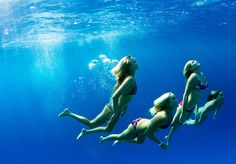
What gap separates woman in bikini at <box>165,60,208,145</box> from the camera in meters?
9.02

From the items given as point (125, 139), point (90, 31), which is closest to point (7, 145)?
point (90, 31)

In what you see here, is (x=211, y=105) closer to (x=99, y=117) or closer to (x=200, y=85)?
(x=200, y=85)

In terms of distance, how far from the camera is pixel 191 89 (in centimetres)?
917

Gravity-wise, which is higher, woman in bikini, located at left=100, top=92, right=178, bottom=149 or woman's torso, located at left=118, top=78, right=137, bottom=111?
woman's torso, located at left=118, top=78, right=137, bottom=111

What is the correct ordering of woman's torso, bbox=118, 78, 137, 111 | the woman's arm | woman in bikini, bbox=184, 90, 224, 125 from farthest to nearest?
woman in bikini, bbox=184, 90, 224, 125 → woman's torso, bbox=118, 78, 137, 111 → the woman's arm

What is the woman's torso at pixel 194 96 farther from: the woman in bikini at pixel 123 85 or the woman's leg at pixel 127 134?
the woman in bikini at pixel 123 85

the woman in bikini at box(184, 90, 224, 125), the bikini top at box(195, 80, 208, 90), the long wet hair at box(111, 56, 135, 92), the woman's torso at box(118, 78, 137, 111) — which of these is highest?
the long wet hair at box(111, 56, 135, 92)

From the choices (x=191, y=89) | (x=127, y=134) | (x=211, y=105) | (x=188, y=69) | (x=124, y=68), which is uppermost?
(x=124, y=68)

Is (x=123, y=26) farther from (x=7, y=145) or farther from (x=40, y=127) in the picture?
(x=40, y=127)

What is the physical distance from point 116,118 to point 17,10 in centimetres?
1803

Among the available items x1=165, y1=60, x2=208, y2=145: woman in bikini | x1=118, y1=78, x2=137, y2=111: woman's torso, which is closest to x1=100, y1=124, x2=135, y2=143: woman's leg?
x1=118, y1=78, x2=137, y2=111: woman's torso

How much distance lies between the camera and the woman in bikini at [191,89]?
29.6ft

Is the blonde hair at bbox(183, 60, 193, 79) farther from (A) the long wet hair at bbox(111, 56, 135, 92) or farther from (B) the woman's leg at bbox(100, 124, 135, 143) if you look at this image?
(B) the woman's leg at bbox(100, 124, 135, 143)

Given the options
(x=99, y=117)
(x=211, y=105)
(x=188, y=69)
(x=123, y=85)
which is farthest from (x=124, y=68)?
(x=211, y=105)
